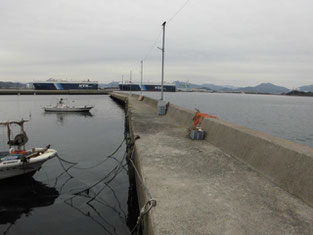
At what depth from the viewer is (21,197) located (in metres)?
9.72

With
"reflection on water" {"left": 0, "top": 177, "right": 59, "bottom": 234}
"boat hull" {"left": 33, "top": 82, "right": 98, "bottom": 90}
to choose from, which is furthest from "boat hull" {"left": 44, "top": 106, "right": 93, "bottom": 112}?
"boat hull" {"left": 33, "top": 82, "right": 98, "bottom": 90}

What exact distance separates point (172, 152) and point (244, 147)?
2229 millimetres

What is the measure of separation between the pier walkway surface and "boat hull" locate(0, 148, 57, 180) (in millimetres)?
6021

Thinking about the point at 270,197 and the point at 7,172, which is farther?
the point at 7,172

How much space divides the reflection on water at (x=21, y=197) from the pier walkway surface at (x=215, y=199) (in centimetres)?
507

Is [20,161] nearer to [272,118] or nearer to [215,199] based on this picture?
[215,199]

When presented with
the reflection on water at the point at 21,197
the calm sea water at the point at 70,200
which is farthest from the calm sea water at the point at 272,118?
the reflection on water at the point at 21,197

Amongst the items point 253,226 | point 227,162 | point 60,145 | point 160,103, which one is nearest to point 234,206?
point 253,226

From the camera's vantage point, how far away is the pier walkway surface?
359 centimetres

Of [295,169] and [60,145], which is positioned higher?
[295,169]

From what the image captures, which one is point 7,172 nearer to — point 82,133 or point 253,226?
point 253,226

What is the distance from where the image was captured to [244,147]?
22.4 ft

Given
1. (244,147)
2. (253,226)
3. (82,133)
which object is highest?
(244,147)

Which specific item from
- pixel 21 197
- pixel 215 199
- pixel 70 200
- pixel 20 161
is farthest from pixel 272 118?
pixel 215 199
